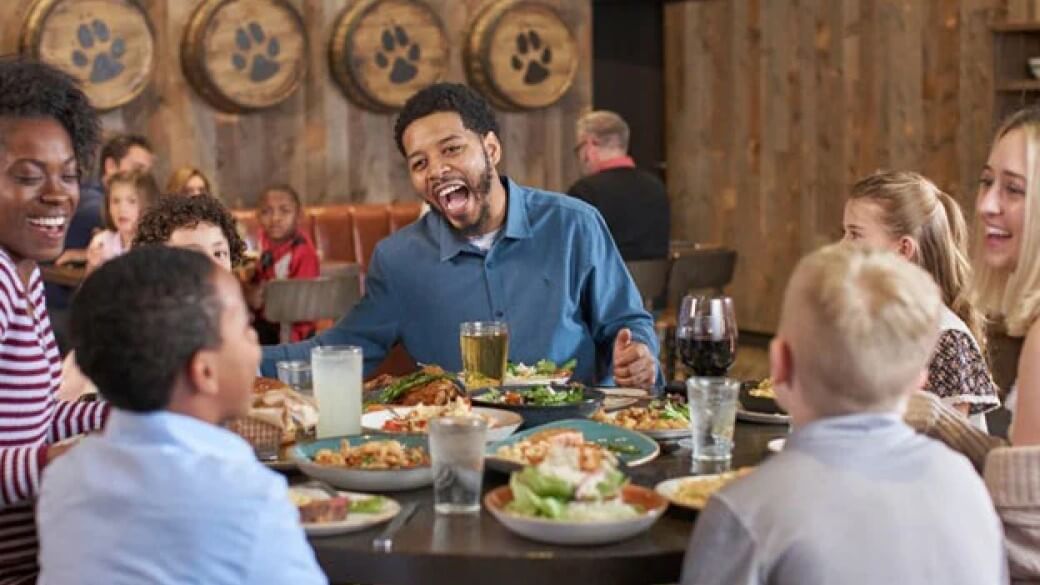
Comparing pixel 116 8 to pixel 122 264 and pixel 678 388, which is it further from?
pixel 122 264

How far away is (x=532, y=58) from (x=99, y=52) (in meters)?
2.47

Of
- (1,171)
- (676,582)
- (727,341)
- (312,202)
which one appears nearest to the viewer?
(676,582)

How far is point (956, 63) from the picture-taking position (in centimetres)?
872

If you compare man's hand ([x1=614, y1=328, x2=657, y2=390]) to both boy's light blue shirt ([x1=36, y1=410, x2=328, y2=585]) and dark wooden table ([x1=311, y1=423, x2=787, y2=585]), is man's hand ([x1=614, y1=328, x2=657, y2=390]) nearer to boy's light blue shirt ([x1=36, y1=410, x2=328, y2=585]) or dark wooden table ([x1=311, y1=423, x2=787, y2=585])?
dark wooden table ([x1=311, y1=423, x2=787, y2=585])

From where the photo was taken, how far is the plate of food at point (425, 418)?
8.92 feet

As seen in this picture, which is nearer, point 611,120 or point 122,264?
point 122,264

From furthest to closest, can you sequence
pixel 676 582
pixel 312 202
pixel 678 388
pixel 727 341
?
1. pixel 312 202
2. pixel 678 388
3. pixel 727 341
4. pixel 676 582

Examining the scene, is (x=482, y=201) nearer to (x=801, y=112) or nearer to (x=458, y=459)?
A: (x=458, y=459)

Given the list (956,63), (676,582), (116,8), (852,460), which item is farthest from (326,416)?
(956,63)

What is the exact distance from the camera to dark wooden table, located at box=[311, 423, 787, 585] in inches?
83.2

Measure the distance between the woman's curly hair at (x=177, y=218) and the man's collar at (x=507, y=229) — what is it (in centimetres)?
50

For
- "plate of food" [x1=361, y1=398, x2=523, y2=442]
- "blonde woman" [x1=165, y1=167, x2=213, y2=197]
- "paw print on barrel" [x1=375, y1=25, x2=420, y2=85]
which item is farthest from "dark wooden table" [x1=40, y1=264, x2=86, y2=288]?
"plate of food" [x1=361, y1=398, x2=523, y2=442]

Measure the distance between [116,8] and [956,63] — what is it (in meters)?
4.48

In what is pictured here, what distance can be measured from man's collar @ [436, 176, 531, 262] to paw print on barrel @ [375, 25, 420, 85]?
180 inches
